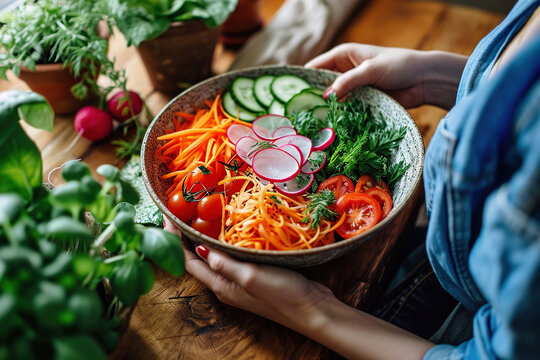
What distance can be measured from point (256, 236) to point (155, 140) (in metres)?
0.51

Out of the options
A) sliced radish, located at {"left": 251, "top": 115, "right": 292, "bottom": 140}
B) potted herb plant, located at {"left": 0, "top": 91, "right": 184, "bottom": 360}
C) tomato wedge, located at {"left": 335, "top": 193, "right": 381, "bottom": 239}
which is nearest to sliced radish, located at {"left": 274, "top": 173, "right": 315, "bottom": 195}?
tomato wedge, located at {"left": 335, "top": 193, "right": 381, "bottom": 239}

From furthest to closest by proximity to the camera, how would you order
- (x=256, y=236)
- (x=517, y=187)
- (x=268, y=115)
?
(x=268, y=115) < (x=256, y=236) < (x=517, y=187)

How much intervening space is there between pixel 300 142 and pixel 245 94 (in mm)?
354

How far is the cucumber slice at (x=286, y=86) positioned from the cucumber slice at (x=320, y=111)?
0.12 meters

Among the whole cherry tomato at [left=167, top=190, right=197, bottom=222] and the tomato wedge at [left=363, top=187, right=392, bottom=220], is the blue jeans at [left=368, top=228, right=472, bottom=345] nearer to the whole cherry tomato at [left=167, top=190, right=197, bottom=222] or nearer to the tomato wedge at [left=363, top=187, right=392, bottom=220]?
the tomato wedge at [left=363, top=187, right=392, bottom=220]

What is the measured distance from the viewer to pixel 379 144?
1.30m

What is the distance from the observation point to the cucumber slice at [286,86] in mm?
1486

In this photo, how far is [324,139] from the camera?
1.34 m

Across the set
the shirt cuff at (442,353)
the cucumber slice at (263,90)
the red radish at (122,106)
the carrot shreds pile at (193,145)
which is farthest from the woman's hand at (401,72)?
the shirt cuff at (442,353)

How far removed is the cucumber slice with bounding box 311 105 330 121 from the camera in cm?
143

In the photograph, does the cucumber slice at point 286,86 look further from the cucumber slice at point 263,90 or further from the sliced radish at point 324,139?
the sliced radish at point 324,139

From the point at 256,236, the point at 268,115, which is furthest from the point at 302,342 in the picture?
the point at 268,115

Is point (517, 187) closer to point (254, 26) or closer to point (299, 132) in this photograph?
point (299, 132)

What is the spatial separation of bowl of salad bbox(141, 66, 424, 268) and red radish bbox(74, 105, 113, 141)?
402 mm
